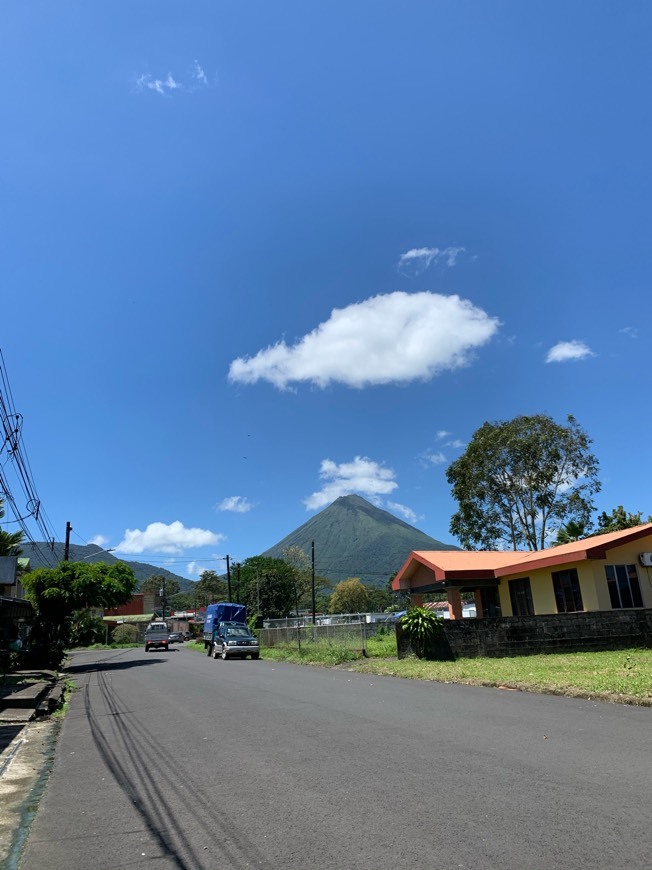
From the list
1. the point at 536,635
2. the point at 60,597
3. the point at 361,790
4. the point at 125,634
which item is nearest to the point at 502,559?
the point at 536,635

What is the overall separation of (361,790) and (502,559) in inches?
986

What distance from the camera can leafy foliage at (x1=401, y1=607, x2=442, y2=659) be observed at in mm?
19188

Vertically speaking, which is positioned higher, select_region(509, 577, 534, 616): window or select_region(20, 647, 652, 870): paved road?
select_region(509, 577, 534, 616): window

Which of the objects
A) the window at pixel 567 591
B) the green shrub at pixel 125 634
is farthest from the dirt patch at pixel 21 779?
the green shrub at pixel 125 634

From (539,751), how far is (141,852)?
4.71 m

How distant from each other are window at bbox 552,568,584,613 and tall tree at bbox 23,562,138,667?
19961mm

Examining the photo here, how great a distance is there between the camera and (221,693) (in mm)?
15047

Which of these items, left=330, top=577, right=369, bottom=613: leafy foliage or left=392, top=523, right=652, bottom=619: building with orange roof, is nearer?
left=392, top=523, right=652, bottom=619: building with orange roof

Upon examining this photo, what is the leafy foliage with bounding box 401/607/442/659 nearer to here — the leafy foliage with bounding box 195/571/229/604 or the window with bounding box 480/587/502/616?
the window with bounding box 480/587/502/616

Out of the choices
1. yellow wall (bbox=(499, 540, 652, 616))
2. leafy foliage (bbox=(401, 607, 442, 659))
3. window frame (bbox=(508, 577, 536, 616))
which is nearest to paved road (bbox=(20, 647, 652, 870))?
leafy foliage (bbox=(401, 607, 442, 659))

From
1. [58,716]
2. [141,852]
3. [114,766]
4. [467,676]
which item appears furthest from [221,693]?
[141,852]

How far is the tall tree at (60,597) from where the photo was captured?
92.4ft

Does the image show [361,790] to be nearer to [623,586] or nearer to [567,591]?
[623,586]

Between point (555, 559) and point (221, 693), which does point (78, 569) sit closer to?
point (221, 693)
